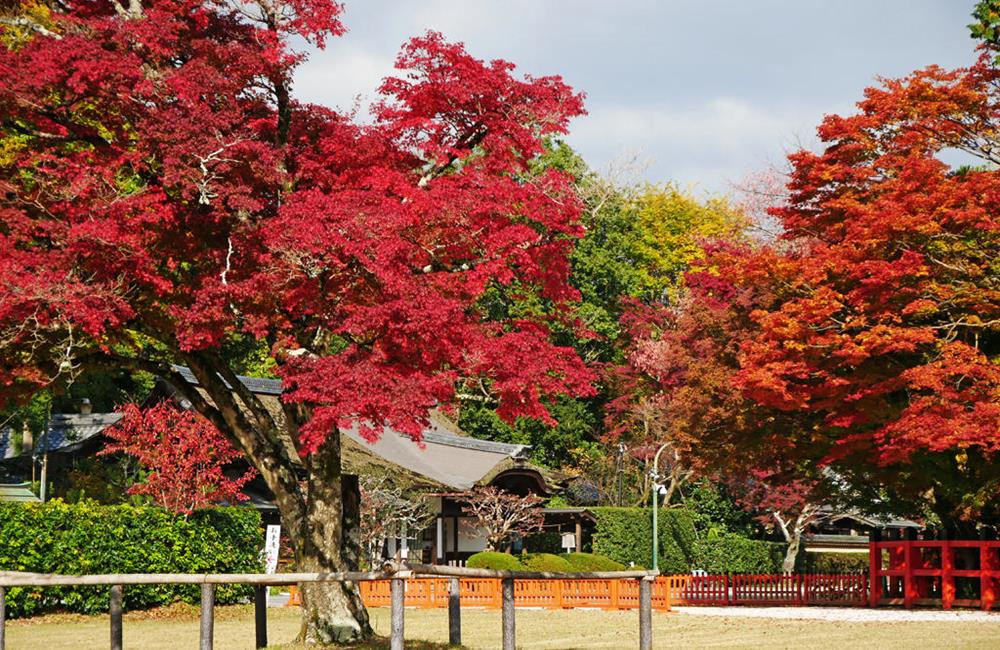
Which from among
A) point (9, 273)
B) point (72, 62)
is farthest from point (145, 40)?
point (9, 273)

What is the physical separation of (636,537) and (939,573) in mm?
18152

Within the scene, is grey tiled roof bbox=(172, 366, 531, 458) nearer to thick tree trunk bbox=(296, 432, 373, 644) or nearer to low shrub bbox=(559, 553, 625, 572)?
low shrub bbox=(559, 553, 625, 572)

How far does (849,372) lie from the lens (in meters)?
24.2

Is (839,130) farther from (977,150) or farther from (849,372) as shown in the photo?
(849,372)

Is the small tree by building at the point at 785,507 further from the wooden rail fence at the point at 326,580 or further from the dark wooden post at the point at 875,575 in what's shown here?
the wooden rail fence at the point at 326,580

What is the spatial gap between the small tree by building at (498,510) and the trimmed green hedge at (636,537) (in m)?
4.18

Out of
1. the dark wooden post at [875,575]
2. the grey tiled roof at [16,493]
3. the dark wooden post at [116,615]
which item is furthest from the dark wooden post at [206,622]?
the dark wooden post at [875,575]

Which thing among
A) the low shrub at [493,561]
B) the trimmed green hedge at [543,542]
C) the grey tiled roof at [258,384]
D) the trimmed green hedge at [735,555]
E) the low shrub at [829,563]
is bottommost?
the low shrub at [829,563]

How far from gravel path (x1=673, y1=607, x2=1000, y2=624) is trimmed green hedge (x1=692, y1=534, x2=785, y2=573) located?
16.4 m

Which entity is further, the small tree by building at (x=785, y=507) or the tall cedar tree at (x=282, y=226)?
the small tree by building at (x=785, y=507)

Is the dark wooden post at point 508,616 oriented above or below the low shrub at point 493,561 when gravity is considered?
above

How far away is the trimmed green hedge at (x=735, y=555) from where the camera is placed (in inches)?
1705

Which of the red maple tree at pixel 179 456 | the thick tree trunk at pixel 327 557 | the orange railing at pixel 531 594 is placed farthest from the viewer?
the red maple tree at pixel 179 456

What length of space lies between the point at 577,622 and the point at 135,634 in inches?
339
